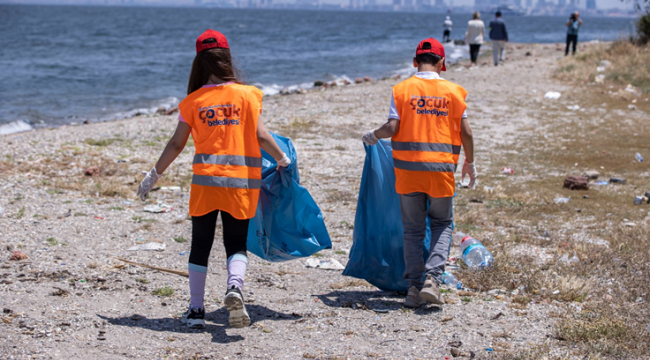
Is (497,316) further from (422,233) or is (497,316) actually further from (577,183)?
(577,183)

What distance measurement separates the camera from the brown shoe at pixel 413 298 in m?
3.78

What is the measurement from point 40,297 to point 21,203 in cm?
242

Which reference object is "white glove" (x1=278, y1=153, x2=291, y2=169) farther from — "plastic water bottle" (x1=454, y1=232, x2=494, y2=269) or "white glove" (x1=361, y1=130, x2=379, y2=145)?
"plastic water bottle" (x1=454, y1=232, x2=494, y2=269)

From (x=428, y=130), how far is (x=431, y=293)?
0.96 meters

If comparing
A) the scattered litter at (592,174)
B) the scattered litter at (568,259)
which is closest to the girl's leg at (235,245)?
the scattered litter at (568,259)

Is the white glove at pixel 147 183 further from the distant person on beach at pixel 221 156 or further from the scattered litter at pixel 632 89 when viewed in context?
the scattered litter at pixel 632 89

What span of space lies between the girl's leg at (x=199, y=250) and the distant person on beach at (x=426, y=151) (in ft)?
3.69

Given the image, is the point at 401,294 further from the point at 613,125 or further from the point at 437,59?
the point at 613,125

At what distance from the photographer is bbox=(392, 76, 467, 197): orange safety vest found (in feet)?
11.8

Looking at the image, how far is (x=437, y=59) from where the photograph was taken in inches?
146

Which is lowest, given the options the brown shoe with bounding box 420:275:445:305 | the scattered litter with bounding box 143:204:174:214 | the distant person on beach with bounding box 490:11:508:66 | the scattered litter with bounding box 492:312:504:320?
the scattered litter with bounding box 143:204:174:214

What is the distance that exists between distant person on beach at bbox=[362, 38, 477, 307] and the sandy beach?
0.35 metres

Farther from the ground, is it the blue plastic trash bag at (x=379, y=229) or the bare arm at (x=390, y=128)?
the bare arm at (x=390, y=128)

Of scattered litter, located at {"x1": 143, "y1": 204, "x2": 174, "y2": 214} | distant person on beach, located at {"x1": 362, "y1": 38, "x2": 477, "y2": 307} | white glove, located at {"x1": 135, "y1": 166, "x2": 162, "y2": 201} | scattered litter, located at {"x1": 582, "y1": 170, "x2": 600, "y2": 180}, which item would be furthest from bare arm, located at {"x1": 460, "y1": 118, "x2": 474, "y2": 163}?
scattered litter, located at {"x1": 582, "y1": 170, "x2": 600, "y2": 180}
